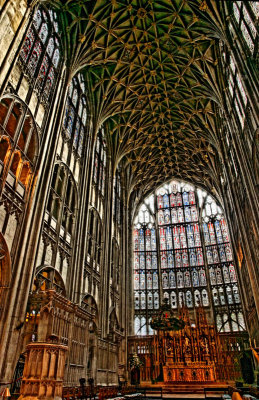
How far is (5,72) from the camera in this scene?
11.4 meters

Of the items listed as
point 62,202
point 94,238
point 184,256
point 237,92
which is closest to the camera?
point 62,202

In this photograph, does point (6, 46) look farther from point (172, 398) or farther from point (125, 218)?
point (125, 218)

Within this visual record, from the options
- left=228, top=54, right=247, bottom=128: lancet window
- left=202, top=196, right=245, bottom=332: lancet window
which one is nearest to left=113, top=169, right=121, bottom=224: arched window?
left=202, top=196, right=245, bottom=332: lancet window

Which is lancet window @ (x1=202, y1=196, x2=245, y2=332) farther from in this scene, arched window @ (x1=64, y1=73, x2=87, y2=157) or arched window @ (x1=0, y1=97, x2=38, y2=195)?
arched window @ (x1=0, y1=97, x2=38, y2=195)

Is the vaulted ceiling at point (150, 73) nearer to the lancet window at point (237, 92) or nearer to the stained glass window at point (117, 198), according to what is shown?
the stained glass window at point (117, 198)

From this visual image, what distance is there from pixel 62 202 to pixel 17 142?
15.3ft

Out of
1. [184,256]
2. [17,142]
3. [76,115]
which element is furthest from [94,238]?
[184,256]

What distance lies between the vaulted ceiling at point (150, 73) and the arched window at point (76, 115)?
1168mm

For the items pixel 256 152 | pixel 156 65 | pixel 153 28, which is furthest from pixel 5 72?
pixel 156 65

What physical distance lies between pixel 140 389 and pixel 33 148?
51.5 ft

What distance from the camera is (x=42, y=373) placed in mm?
7148

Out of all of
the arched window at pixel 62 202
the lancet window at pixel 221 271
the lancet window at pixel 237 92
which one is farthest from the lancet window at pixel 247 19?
the lancet window at pixel 221 271

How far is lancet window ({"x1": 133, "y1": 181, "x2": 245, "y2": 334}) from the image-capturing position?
30.1 metres

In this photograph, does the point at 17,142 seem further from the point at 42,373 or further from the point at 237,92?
the point at 237,92
